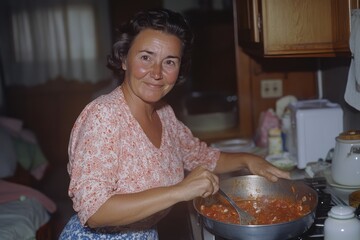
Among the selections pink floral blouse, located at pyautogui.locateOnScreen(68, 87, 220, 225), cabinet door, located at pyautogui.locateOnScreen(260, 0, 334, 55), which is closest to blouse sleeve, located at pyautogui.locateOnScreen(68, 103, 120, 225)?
pink floral blouse, located at pyautogui.locateOnScreen(68, 87, 220, 225)

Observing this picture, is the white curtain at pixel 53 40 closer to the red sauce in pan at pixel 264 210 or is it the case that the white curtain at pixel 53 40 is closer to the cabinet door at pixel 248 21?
the cabinet door at pixel 248 21

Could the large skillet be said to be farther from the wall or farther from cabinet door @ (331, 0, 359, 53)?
the wall

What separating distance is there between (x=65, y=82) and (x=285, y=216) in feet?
16.1

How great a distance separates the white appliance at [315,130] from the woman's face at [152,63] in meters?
0.97

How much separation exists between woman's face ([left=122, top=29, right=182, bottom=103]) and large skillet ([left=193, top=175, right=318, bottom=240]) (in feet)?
1.37

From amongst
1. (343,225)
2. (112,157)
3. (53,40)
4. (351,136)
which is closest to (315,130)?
(351,136)

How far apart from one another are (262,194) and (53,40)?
188 inches

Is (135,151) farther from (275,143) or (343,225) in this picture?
(275,143)

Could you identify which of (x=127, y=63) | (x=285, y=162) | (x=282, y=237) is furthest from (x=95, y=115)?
(x=285, y=162)

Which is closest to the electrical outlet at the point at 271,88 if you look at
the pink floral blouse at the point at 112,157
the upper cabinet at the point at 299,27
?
the upper cabinet at the point at 299,27

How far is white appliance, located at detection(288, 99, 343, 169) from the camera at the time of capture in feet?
7.55

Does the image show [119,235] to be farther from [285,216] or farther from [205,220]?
[285,216]

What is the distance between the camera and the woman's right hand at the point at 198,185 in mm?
1292

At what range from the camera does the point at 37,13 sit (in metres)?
5.81
